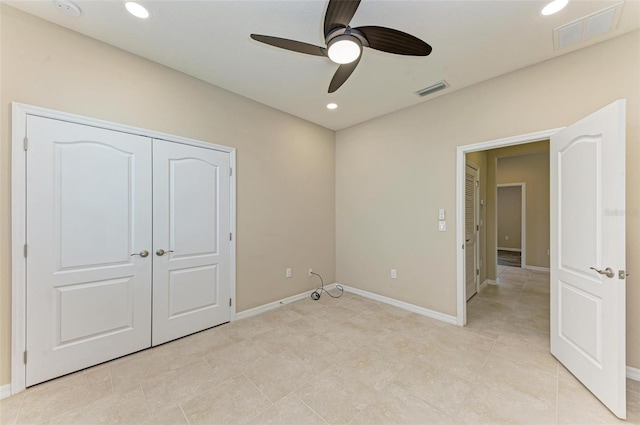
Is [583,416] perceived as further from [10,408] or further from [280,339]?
[10,408]


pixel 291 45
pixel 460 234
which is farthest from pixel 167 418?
pixel 460 234

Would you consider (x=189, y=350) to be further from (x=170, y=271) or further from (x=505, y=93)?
(x=505, y=93)

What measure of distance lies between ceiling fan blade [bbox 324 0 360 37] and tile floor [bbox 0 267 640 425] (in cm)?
257

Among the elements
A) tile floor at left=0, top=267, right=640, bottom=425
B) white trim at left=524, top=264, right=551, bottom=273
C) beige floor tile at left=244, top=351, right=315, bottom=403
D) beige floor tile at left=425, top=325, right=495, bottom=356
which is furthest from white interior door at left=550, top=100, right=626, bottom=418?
white trim at left=524, top=264, right=551, bottom=273

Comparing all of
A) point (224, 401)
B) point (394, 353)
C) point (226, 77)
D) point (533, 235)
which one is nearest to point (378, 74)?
point (226, 77)

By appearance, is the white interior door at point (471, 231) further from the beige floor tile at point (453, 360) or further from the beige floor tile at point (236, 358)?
the beige floor tile at point (236, 358)

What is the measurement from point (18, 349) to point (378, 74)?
4.01 metres

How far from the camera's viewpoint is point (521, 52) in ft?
7.83

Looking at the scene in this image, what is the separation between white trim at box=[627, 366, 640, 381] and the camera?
6.77 feet

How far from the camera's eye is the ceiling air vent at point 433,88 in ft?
9.67

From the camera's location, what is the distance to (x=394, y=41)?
1693 millimetres

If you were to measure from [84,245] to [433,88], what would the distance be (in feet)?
13.1

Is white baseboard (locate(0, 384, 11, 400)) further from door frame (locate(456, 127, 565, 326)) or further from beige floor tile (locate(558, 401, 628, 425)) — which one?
door frame (locate(456, 127, 565, 326))

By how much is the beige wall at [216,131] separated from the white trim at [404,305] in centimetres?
57
